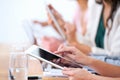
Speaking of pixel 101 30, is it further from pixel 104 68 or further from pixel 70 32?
pixel 104 68

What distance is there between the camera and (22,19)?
2.79 m

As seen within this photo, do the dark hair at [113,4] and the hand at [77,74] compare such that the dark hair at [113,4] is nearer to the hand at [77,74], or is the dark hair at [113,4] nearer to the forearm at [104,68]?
the forearm at [104,68]

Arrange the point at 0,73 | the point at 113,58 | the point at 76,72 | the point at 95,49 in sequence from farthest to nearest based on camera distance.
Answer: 1. the point at 95,49
2. the point at 113,58
3. the point at 0,73
4. the point at 76,72

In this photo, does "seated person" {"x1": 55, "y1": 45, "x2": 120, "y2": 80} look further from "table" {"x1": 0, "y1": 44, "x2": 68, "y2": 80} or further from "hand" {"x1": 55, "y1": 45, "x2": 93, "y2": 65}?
"table" {"x1": 0, "y1": 44, "x2": 68, "y2": 80}

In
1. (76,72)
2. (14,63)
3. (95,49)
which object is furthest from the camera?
(95,49)

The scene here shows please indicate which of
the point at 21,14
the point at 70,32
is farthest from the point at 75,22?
the point at 21,14

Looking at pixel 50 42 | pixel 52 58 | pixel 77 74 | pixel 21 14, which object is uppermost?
pixel 21 14

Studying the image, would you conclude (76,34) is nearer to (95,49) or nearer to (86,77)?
(95,49)

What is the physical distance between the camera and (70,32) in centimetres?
278

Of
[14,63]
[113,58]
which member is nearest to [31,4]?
[113,58]

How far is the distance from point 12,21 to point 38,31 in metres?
0.28

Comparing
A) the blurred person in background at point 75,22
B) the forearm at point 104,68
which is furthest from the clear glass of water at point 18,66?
the blurred person in background at point 75,22

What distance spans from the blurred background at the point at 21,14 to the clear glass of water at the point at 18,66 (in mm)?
1318

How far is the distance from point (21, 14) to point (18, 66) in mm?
1387
